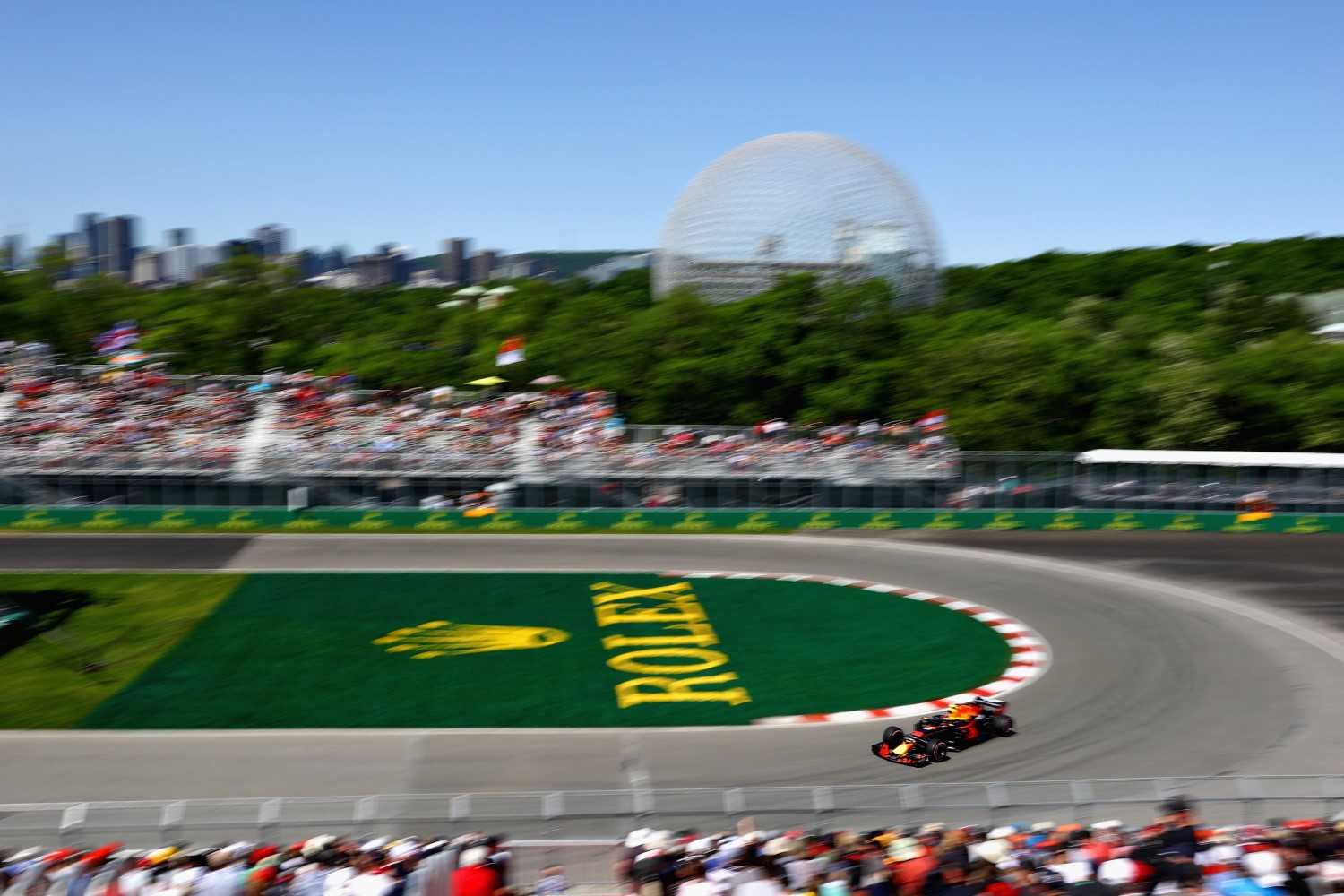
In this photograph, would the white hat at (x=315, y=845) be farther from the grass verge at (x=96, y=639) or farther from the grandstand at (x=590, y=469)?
the grandstand at (x=590, y=469)

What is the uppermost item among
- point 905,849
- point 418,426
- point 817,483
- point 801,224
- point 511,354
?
point 801,224

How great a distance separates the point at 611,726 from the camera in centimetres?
1827

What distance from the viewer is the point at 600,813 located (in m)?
11.2

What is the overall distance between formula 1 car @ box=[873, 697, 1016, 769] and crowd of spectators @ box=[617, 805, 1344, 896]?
198 inches

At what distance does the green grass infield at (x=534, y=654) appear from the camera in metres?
19.0

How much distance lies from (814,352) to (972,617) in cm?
2462

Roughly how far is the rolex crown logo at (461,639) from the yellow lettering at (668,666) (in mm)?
1846

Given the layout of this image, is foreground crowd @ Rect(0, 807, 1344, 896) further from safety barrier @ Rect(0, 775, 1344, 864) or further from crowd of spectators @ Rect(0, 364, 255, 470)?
crowd of spectators @ Rect(0, 364, 255, 470)

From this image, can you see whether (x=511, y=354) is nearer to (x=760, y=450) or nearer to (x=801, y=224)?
(x=760, y=450)

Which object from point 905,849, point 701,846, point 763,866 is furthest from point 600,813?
point 905,849

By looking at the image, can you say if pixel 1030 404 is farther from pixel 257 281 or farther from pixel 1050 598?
pixel 257 281

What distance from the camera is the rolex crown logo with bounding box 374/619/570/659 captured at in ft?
73.8

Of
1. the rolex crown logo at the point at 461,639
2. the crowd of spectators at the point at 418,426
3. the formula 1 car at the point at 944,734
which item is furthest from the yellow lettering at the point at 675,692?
the crowd of spectators at the point at 418,426

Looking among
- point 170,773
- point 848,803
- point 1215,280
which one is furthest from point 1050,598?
point 1215,280
